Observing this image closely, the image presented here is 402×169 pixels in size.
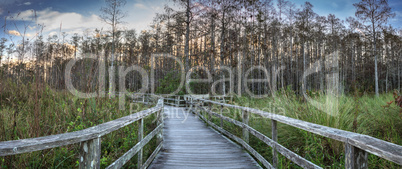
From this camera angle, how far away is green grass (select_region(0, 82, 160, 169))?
112 inches

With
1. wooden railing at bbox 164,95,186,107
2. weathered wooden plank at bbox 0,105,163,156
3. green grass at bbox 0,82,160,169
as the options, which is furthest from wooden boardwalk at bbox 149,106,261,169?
wooden railing at bbox 164,95,186,107

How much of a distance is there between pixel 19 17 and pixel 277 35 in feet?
94.5

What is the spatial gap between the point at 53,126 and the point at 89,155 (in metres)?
2.56

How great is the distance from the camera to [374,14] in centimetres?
1959

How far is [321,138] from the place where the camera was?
3.63 m

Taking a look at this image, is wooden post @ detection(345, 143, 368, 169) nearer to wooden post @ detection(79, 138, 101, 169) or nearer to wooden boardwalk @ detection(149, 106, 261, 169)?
wooden post @ detection(79, 138, 101, 169)

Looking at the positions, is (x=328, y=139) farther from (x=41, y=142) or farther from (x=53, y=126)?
(x=53, y=126)

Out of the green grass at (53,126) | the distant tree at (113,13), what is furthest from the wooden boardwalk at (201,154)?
the distant tree at (113,13)

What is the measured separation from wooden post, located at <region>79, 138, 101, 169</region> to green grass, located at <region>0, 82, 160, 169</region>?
1092 millimetres

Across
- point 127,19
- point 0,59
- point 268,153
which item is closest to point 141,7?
point 127,19

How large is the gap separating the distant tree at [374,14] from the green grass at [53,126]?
74.2 feet

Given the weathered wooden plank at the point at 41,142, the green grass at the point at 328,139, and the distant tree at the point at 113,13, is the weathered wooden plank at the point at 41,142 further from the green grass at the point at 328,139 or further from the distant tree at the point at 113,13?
the distant tree at the point at 113,13

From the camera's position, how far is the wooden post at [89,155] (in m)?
1.75

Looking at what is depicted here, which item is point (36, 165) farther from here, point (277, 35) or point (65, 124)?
point (277, 35)
